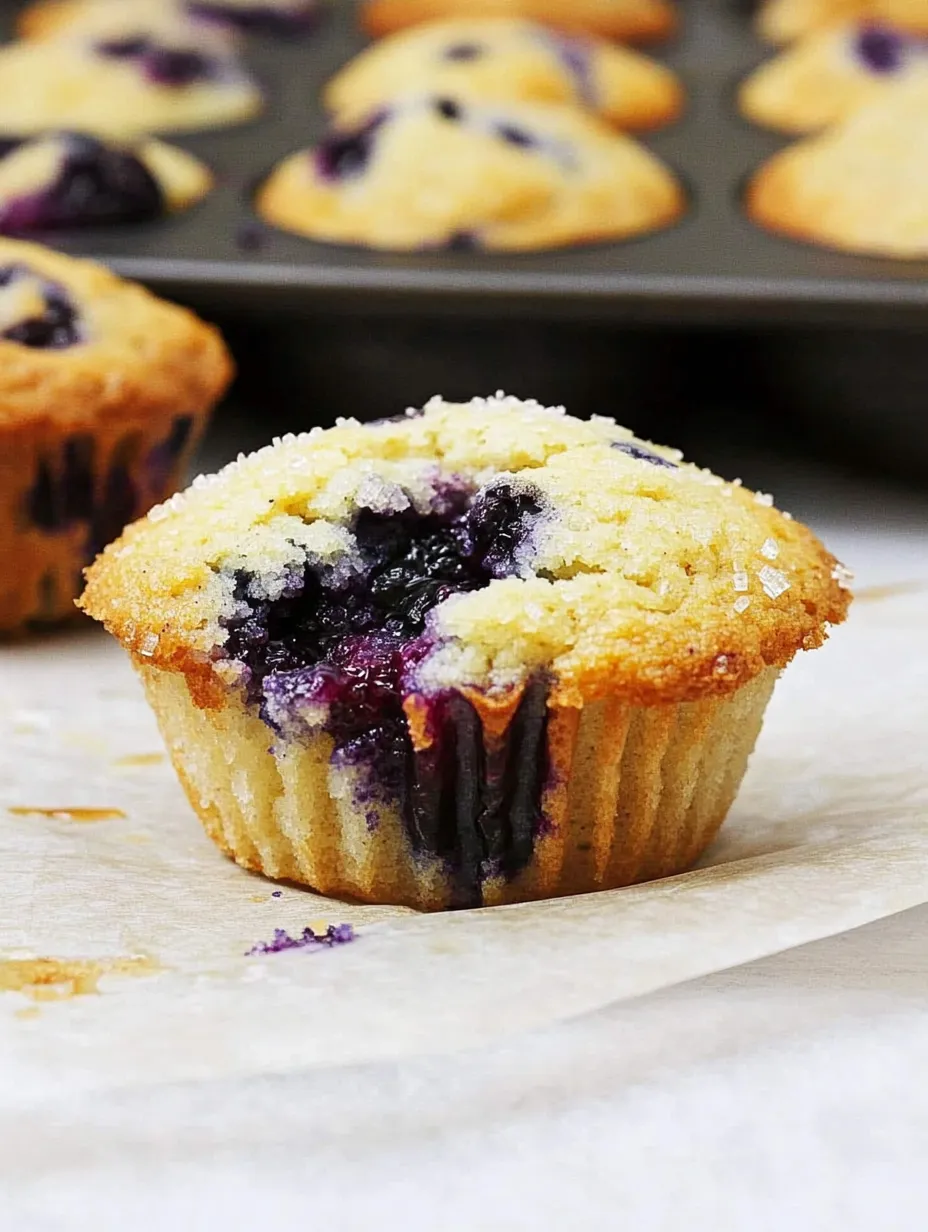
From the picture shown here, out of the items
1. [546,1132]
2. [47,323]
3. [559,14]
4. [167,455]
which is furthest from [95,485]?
[559,14]

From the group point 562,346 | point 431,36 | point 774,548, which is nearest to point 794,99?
point 431,36

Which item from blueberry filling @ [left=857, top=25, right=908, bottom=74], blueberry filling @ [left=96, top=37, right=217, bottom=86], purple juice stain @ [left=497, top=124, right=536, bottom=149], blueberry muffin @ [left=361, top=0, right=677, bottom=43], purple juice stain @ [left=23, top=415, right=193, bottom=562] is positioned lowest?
purple juice stain @ [left=23, top=415, right=193, bottom=562]

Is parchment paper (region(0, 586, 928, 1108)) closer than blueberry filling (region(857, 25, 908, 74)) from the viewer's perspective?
Yes

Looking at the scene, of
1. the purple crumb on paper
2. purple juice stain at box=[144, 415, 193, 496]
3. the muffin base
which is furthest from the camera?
purple juice stain at box=[144, 415, 193, 496]

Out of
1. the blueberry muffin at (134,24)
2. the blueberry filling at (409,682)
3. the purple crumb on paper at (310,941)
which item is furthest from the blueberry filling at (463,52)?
the purple crumb on paper at (310,941)

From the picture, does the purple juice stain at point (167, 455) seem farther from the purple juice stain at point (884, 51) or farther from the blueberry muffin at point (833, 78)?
the purple juice stain at point (884, 51)

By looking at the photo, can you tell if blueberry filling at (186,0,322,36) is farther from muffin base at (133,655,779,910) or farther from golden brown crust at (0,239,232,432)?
muffin base at (133,655,779,910)

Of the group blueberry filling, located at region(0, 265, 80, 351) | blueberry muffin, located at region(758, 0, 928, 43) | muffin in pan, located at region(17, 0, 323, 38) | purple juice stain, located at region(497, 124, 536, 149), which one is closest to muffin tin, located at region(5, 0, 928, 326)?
purple juice stain, located at region(497, 124, 536, 149)

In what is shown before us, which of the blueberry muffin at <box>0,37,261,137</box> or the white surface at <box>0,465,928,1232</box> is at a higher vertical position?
the blueberry muffin at <box>0,37,261,137</box>
